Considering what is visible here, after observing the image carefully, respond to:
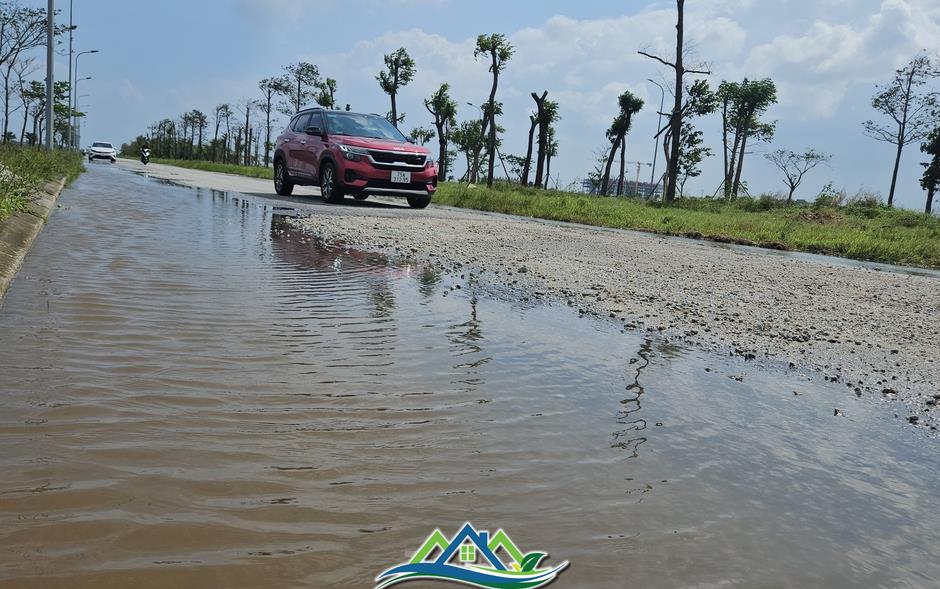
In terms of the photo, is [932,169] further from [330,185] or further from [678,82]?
[330,185]

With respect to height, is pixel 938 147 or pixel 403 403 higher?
pixel 938 147

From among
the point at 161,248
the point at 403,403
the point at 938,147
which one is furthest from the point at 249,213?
the point at 938,147

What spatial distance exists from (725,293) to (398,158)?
26.4 feet

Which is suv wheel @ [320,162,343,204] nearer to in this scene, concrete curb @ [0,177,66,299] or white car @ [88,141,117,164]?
concrete curb @ [0,177,66,299]

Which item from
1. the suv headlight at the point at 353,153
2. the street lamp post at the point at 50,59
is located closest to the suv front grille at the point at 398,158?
the suv headlight at the point at 353,153

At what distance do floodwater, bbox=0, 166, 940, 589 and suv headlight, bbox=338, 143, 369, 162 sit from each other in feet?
28.1

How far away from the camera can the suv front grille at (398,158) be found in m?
12.6

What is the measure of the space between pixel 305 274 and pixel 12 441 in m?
3.40

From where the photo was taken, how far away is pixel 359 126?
1338cm

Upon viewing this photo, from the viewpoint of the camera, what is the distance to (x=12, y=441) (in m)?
2.03

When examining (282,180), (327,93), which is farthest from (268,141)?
(282,180)

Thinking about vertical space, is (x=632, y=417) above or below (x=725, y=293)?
below

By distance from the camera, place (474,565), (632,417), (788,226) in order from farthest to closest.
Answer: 1. (788,226)
2. (632,417)
3. (474,565)

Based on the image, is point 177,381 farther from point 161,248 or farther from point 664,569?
point 161,248
